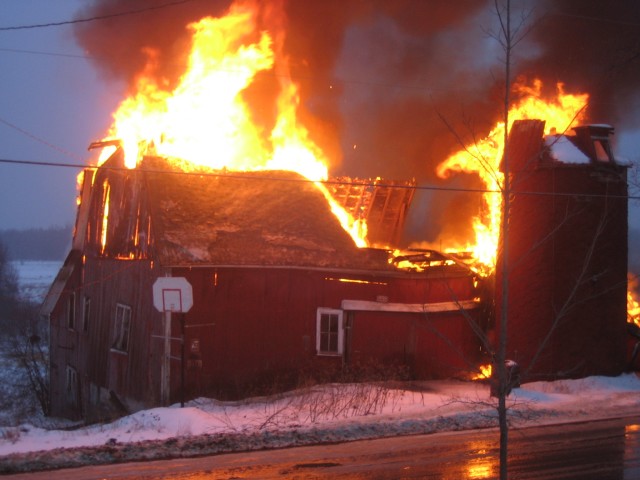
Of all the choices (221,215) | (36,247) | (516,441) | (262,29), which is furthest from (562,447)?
(36,247)

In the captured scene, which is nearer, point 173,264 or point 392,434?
point 392,434

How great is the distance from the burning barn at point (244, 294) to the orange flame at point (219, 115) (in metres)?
1.64

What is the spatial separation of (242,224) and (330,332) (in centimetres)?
351

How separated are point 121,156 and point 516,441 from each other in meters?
13.2

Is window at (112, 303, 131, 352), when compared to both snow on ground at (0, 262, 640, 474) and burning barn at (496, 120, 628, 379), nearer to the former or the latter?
snow on ground at (0, 262, 640, 474)

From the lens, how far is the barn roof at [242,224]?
651 inches

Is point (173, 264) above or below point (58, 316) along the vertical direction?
above

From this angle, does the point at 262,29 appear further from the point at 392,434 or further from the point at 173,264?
the point at 392,434

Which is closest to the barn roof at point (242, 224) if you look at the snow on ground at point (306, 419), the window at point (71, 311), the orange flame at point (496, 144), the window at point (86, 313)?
the snow on ground at point (306, 419)

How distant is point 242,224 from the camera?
17.8 meters

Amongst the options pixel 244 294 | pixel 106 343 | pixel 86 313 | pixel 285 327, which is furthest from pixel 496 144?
pixel 86 313

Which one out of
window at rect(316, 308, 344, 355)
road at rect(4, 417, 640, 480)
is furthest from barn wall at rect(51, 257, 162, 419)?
road at rect(4, 417, 640, 480)

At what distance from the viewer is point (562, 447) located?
1098 centimetres

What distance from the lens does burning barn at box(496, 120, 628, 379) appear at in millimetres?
17938
